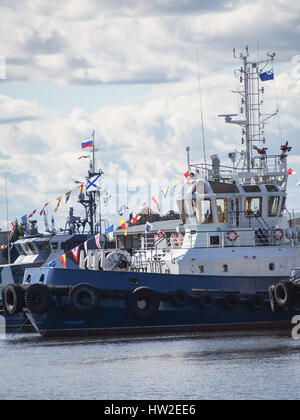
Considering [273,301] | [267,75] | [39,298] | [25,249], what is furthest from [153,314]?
[25,249]

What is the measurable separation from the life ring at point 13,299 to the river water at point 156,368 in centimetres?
216

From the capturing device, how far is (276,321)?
3681 centimetres

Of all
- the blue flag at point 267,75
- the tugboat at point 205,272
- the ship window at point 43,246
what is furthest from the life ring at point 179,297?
the ship window at point 43,246

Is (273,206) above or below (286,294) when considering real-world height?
above

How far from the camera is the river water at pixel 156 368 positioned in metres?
24.1

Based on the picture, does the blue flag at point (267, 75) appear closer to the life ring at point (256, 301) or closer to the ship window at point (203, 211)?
the ship window at point (203, 211)

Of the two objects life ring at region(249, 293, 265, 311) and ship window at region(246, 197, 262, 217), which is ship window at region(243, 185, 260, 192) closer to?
ship window at region(246, 197, 262, 217)

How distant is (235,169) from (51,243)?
615 inches

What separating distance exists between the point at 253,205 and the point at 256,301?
4.21 meters

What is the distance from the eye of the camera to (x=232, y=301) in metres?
36.0

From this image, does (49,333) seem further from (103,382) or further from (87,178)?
(87,178)

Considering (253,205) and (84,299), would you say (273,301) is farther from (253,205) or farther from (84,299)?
(84,299)

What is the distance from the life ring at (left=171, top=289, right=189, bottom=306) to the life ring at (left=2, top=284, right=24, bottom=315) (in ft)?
20.1

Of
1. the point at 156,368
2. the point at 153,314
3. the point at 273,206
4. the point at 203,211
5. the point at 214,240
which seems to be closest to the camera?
the point at 156,368
